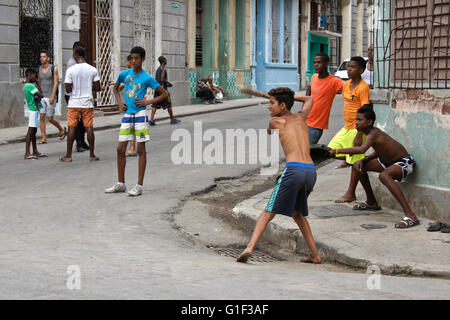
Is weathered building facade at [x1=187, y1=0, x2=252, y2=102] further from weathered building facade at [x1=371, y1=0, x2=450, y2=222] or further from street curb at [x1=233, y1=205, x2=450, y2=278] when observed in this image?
street curb at [x1=233, y1=205, x2=450, y2=278]

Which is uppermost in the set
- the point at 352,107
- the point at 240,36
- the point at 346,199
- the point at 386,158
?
the point at 240,36

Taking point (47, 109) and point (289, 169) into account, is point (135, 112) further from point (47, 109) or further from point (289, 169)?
point (47, 109)

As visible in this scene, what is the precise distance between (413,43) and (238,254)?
316cm

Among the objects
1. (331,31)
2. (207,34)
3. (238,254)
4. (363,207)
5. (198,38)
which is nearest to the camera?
(238,254)

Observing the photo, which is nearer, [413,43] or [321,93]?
[413,43]

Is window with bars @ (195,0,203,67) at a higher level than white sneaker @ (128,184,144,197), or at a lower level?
higher

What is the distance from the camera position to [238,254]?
642 centimetres

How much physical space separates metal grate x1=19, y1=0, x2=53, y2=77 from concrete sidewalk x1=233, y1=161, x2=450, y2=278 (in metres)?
10.7

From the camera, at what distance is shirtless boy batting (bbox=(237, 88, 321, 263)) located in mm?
5734

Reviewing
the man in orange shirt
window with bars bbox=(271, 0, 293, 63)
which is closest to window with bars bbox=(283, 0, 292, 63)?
window with bars bbox=(271, 0, 293, 63)

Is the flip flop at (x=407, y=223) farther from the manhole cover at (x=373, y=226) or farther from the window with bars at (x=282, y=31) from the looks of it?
the window with bars at (x=282, y=31)

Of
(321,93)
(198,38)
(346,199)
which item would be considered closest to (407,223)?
(346,199)
